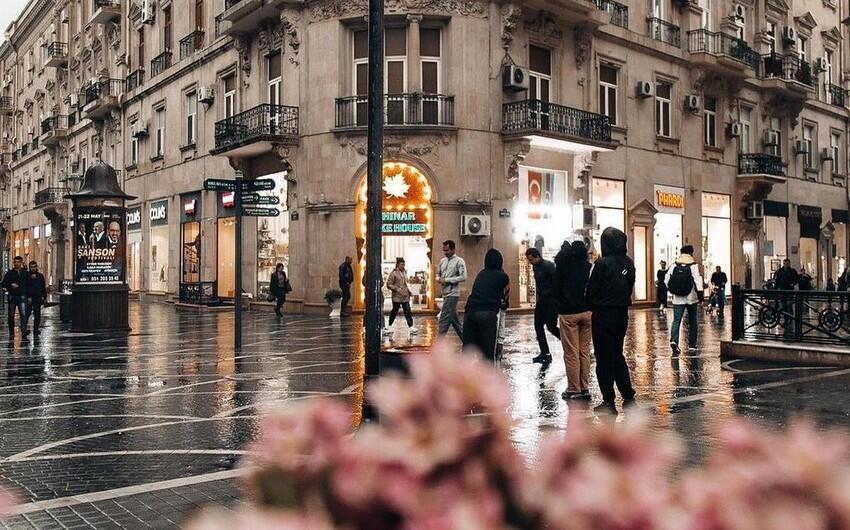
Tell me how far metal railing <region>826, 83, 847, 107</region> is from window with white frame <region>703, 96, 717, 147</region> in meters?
12.3

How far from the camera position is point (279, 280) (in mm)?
26109

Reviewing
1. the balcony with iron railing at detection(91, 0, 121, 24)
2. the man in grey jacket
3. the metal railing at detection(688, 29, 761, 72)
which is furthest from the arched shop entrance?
the balcony with iron railing at detection(91, 0, 121, 24)

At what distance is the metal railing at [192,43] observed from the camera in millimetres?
33844

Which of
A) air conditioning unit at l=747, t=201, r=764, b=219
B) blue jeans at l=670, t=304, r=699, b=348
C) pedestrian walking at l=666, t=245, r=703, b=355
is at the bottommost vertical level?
blue jeans at l=670, t=304, r=699, b=348

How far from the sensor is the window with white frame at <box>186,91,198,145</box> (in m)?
34.2

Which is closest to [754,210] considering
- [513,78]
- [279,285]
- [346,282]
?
[513,78]

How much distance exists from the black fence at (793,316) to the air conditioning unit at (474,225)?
461 inches

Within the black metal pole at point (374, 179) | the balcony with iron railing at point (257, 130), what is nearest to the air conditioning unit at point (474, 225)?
the balcony with iron railing at point (257, 130)

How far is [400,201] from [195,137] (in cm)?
1226

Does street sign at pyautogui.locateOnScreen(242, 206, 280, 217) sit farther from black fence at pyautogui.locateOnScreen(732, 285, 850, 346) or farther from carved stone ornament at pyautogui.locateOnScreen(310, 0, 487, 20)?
carved stone ornament at pyautogui.locateOnScreen(310, 0, 487, 20)

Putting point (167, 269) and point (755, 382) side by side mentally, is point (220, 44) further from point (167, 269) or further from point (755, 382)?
point (755, 382)

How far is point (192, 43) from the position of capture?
34188mm

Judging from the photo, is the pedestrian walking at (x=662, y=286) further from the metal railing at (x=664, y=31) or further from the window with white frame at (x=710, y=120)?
the metal railing at (x=664, y=31)

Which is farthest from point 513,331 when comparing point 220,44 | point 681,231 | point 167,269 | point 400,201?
point 167,269
